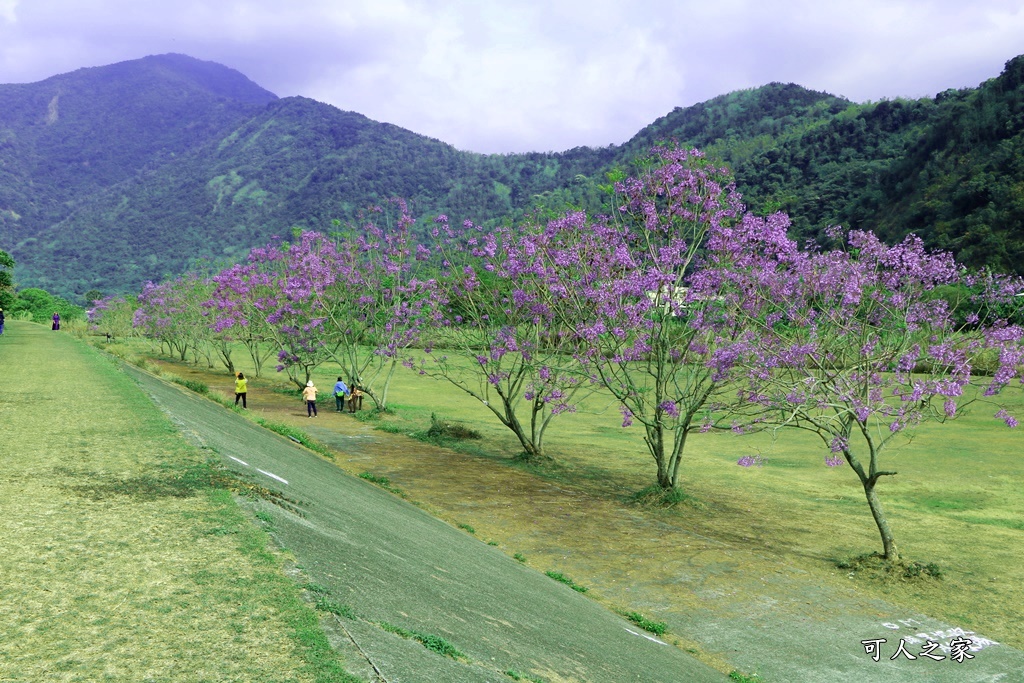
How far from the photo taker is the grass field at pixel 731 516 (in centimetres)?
1158

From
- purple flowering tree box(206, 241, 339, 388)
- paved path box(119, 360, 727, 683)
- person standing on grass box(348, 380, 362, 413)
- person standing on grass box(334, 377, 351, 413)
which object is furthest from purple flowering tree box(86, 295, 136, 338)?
paved path box(119, 360, 727, 683)

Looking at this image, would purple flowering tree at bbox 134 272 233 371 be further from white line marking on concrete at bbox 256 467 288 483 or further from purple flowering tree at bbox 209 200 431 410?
white line marking on concrete at bbox 256 467 288 483

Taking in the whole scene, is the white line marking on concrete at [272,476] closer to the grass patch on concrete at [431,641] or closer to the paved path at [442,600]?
the paved path at [442,600]

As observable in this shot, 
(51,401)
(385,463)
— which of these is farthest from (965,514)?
(51,401)

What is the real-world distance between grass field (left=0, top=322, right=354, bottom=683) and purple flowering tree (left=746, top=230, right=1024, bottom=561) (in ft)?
28.1

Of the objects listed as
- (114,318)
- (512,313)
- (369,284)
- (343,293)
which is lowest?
(114,318)

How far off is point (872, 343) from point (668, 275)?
159 inches

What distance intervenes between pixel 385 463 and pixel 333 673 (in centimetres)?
1512

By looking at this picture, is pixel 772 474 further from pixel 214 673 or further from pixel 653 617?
pixel 214 673

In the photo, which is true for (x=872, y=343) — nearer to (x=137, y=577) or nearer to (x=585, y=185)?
(x=137, y=577)

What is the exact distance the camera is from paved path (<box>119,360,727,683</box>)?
225 inches

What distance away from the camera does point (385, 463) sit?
19.6m

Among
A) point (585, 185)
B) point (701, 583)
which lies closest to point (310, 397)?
point (701, 583)

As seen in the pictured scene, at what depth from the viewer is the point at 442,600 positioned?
7215 millimetres
